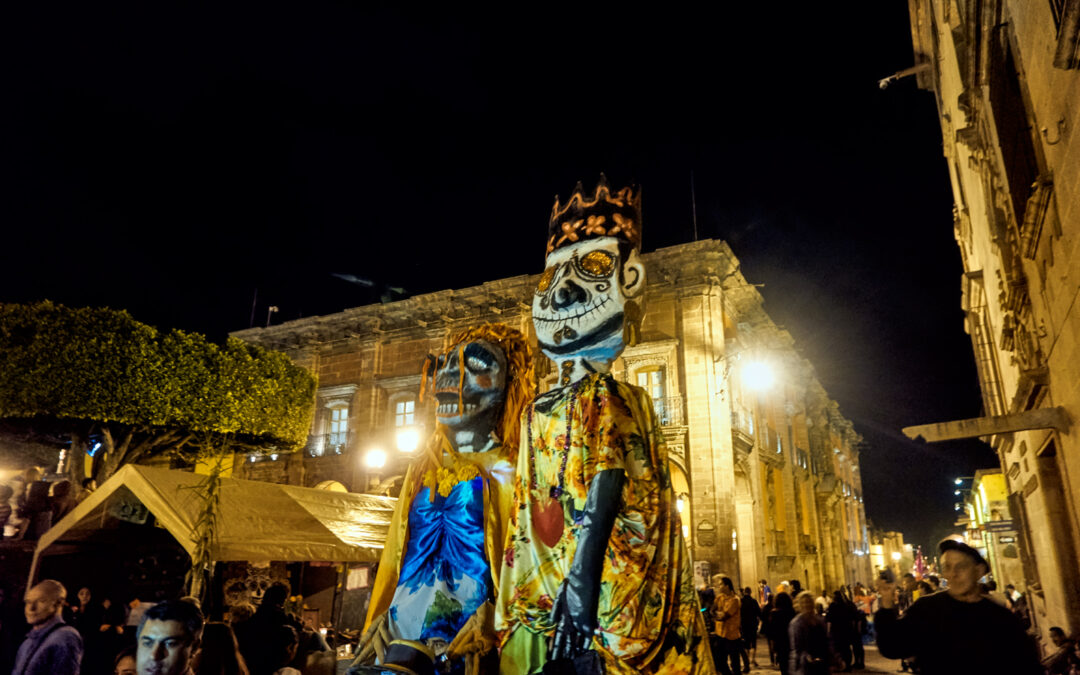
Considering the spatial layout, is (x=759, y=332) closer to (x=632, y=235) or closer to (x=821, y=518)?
(x=821, y=518)

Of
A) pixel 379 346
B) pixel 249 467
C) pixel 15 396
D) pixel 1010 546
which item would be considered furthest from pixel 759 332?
pixel 15 396

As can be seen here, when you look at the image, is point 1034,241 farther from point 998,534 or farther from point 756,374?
point 756,374

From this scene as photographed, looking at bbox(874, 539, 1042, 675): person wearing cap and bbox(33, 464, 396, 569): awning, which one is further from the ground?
bbox(33, 464, 396, 569): awning

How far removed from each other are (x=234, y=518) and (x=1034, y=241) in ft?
27.5

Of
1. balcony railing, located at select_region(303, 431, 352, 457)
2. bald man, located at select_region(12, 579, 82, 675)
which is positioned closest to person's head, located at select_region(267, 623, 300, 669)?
bald man, located at select_region(12, 579, 82, 675)

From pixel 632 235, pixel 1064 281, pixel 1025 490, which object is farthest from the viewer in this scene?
pixel 1025 490

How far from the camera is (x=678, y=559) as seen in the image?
9.75 feet

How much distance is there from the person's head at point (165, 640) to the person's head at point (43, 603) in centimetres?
236

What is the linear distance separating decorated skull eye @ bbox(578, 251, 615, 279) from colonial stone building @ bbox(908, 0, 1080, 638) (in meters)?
2.76

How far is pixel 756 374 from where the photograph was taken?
841 inches

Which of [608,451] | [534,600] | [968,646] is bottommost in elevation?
[968,646]

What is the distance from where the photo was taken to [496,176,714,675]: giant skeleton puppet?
2777 millimetres

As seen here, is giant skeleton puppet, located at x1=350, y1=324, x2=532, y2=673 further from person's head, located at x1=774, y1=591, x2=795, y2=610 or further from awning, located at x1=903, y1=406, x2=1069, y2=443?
person's head, located at x1=774, y1=591, x2=795, y2=610

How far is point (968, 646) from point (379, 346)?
68.5 feet
